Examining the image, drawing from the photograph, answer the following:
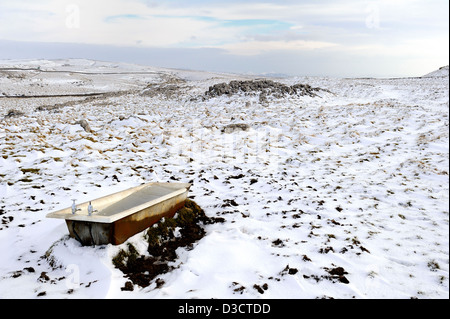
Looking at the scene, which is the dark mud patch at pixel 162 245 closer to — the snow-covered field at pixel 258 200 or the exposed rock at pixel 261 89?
the snow-covered field at pixel 258 200

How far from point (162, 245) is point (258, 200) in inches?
109

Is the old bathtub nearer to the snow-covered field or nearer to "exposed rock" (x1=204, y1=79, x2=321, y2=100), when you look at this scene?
the snow-covered field

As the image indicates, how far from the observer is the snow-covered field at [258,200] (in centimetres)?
412

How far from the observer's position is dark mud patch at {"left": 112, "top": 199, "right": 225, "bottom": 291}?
4.41m

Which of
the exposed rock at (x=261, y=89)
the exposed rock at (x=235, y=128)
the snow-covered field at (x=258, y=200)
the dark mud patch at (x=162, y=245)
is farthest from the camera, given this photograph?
the exposed rock at (x=261, y=89)

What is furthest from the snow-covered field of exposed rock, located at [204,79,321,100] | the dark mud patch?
exposed rock, located at [204,79,321,100]

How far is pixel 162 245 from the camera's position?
5.18 m

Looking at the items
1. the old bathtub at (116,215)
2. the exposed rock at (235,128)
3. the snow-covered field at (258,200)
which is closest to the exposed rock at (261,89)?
the snow-covered field at (258,200)

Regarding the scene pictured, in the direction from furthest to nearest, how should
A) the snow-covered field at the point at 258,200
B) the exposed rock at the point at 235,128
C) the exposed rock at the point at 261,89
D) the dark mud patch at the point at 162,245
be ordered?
the exposed rock at the point at 261,89
the exposed rock at the point at 235,128
the dark mud patch at the point at 162,245
the snow-covered field at the point at 258,200

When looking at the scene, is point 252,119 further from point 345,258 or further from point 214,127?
point 345,258

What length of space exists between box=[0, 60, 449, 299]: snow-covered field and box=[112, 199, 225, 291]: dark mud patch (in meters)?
0.14

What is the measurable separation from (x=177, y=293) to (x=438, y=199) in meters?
6.32

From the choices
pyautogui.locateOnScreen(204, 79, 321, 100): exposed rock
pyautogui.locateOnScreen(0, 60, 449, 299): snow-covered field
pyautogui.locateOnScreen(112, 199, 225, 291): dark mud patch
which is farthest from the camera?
pyautogui.locateOnScreen(204, 79, 321, 100): exposed rock

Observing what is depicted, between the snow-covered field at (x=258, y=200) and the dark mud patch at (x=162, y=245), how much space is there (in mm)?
139
